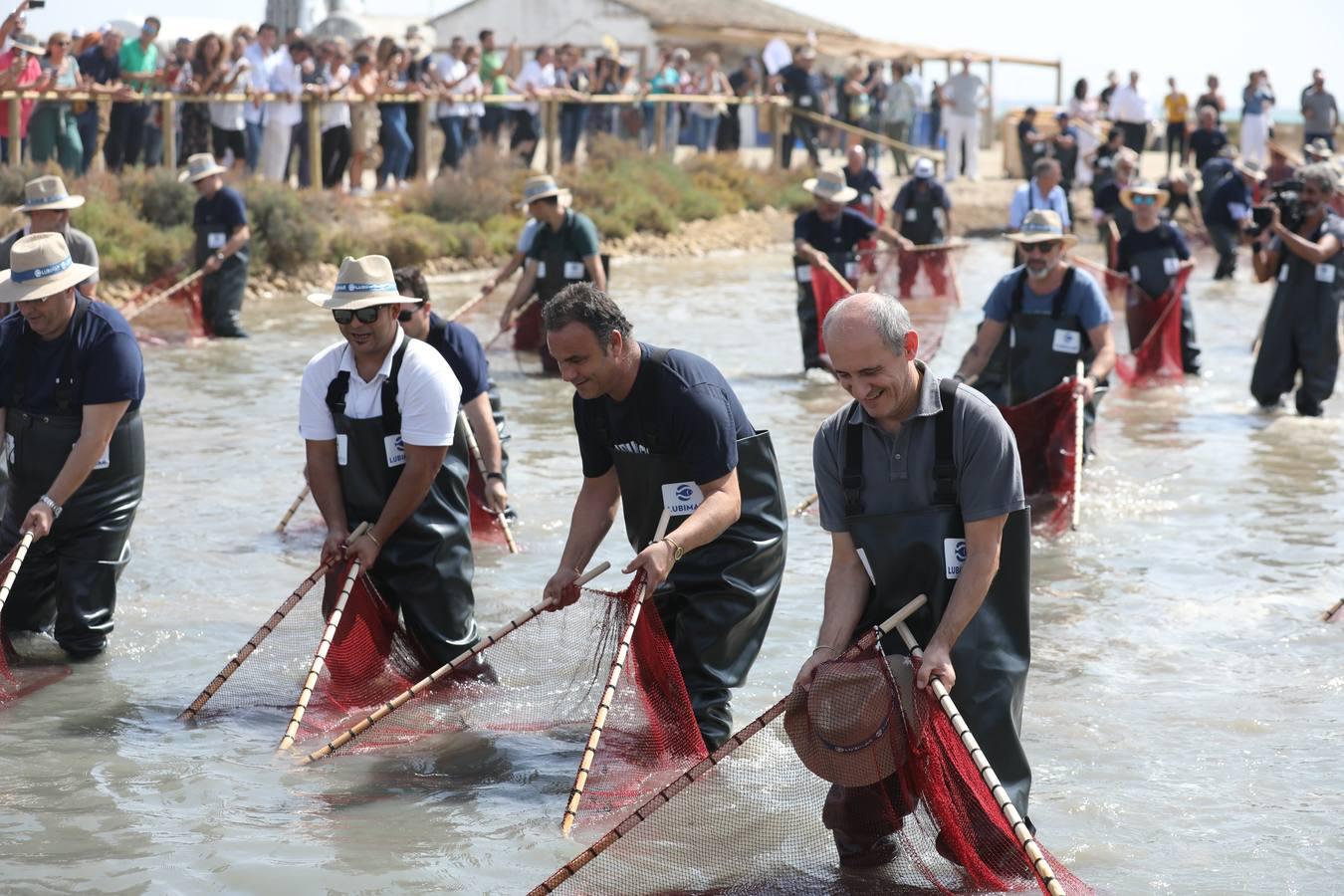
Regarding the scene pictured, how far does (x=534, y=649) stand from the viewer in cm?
673

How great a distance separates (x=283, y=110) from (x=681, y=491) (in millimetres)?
17252

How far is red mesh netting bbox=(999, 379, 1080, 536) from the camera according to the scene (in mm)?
10086

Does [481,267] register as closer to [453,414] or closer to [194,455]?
[194,455]

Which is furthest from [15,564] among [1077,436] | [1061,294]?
[1061,294]

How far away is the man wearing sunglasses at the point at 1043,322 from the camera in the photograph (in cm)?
1016

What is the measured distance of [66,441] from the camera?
292 inches

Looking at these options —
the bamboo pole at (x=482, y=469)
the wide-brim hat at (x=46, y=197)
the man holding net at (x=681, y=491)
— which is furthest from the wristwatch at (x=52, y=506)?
the wide-brim hat at (x=46, y=197)

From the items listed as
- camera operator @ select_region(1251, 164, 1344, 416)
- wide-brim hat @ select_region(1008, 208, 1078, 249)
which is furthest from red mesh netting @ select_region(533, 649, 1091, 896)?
camera operator @ select_region(1251, 164, 1344, 416)

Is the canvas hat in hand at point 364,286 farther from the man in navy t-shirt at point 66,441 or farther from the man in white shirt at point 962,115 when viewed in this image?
the man in white shirt at point 962,115

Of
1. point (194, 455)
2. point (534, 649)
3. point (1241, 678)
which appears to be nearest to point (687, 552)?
point (534, 649)

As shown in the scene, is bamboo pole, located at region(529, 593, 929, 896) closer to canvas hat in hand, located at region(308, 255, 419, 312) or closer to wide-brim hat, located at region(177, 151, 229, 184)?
canvas hat in hand, located at region(308, 255, 419, 312)

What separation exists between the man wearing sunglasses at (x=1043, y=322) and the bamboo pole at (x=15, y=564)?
512cm

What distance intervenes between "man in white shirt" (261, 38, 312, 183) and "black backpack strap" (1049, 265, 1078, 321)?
13.7 meters

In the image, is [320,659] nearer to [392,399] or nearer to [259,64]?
[392,399]
